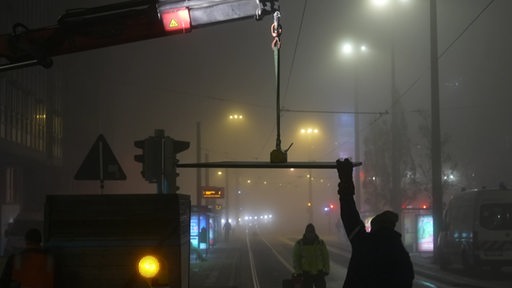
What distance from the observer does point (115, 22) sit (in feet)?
37.9

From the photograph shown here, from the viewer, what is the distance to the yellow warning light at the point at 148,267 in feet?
17.6

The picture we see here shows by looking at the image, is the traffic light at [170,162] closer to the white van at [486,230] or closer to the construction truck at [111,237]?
the construction truck at [111,237]

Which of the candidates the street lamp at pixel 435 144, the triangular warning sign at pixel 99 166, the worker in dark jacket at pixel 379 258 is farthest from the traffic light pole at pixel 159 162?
the street lamp at pixel 435 144

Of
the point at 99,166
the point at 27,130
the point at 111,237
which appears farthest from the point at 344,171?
the point at 27,130

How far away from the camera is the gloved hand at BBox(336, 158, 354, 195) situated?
193 inches

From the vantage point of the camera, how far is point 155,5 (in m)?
11.4

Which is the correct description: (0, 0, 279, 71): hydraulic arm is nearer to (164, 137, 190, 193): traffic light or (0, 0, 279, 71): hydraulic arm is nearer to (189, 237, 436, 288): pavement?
(164, 137, 190, 193): traffic light

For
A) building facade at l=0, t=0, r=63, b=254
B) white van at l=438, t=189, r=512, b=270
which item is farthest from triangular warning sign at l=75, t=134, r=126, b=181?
building facade at l=0, t=0, r=63, b=254

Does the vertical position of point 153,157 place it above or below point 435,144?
below

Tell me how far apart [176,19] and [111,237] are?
20.2 ft

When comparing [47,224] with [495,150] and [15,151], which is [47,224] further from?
[495,150]

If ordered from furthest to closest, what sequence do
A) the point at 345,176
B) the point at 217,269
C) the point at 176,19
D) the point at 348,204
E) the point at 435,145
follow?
1. the point at 435,145
2. the point at 217,269
3. the point at 176,19
4. the point at 345,176
5. the point at 348,204

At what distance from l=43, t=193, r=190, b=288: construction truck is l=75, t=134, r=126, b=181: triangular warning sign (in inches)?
155

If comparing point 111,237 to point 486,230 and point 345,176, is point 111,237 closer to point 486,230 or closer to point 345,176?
point 345,176
